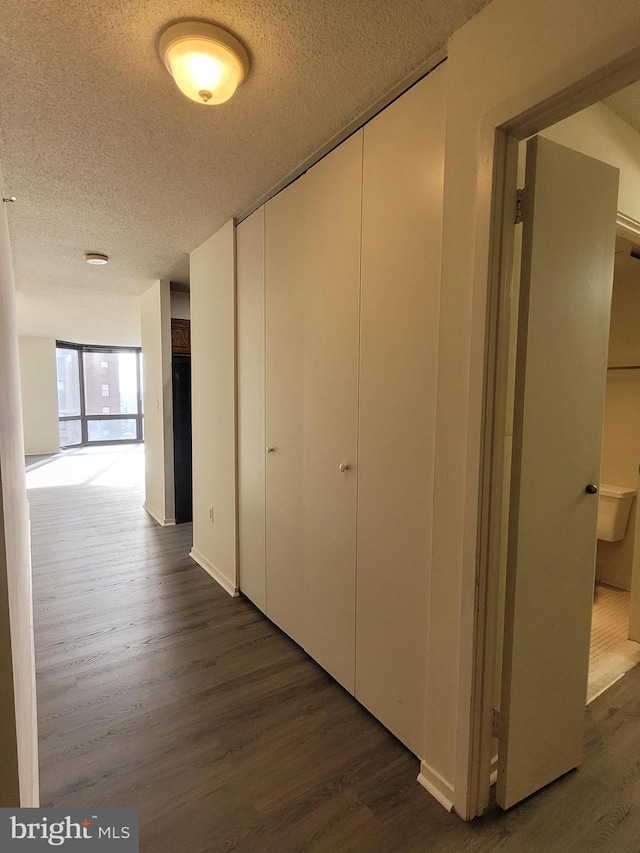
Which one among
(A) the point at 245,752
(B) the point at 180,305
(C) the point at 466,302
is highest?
(B) the point at 180,305

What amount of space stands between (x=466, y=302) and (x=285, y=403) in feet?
4.14

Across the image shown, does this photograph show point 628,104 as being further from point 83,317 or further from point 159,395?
point 83,317

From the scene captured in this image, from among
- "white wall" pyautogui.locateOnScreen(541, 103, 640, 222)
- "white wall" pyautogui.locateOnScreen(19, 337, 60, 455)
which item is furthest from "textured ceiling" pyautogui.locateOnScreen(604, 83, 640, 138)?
"white wall" pyautogui.locateOnScreen(19, 337, 60, 455)

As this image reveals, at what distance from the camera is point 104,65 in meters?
1.42

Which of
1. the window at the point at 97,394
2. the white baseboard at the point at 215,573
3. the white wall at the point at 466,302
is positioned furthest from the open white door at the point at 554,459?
the window at the point at 97,394

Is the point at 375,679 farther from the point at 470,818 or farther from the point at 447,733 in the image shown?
the point at 470,818

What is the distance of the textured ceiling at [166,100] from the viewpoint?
124cm

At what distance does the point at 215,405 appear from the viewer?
10.5 ft

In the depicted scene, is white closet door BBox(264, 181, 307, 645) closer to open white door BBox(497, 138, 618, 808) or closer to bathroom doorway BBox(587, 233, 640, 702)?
open white door BBox(497, 138, 618, 808)

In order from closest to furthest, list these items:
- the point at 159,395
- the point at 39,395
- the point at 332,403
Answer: the point at 332,403
the point at 159,395
the point at 39,395

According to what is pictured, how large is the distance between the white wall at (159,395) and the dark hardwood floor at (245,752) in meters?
1.78

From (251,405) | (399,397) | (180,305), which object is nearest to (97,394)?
(180,305)

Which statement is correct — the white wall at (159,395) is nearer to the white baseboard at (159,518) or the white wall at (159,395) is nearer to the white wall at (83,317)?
the white baseboard at (159,518)

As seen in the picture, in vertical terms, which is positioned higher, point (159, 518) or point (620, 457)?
point (620, 457)
